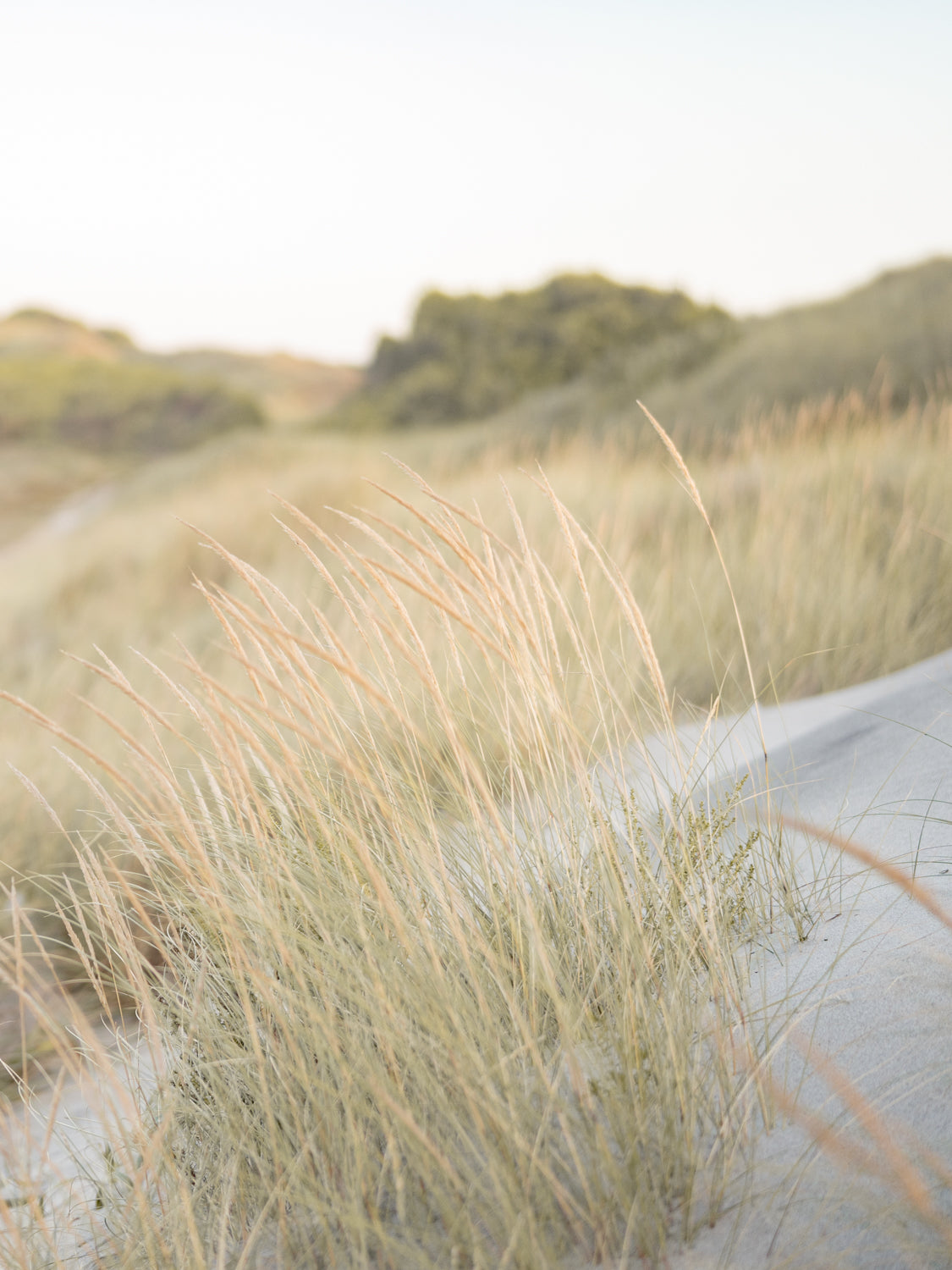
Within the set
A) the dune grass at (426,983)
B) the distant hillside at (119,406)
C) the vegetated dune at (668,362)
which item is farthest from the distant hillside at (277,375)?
the dune grass at (426,983)

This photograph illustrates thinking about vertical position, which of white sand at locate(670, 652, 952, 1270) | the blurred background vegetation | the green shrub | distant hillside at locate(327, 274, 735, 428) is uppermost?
the green shrub

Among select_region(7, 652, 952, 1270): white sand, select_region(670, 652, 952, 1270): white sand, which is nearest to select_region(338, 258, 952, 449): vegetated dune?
select_region(7, 652, 952, 1270): white sand

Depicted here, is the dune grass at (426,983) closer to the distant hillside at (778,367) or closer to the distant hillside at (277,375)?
the distant hillside at (778,367)

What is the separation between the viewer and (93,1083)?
124cm

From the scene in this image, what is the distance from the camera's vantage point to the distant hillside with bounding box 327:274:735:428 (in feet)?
54.9

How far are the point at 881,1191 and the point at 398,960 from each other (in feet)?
1.94

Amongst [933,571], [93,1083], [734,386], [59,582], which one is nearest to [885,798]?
[93,1083]

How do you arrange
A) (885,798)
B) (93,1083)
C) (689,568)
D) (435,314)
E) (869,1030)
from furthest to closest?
(435,314) → (689,568) → (885,798) → (93,1083) → (869,1030)

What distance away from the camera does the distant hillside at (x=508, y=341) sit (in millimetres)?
16734

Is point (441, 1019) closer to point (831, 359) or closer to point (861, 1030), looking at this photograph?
point (861, 1030)

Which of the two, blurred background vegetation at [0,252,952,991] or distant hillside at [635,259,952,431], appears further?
distant hillside at [635,259,952,431]

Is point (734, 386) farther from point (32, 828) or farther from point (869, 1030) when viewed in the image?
point (869, 1030)

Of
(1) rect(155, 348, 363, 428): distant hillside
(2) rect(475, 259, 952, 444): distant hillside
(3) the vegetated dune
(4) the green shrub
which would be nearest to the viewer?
(2) rect(475, 259, 952, 444): distant hillside

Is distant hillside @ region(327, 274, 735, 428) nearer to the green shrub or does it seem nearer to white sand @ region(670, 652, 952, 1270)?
the green shrub
